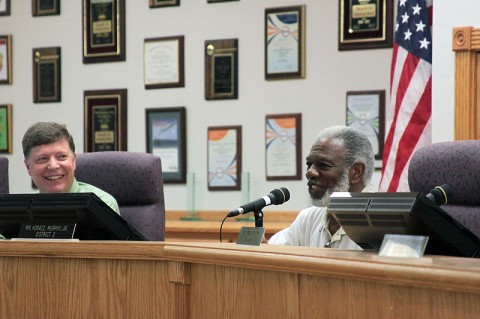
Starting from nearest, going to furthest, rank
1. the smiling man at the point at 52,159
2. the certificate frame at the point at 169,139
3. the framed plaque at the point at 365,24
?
the smiling man at the point at 52,159 < the framed plaque at the point at 365,24 < the certificate frame at the point at 169,139

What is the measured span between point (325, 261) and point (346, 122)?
145 inches

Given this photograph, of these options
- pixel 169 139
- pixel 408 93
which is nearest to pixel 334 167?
pixel 408 93

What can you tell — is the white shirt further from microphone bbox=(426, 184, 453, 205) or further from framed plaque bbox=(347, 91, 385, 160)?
framed plaque bbox=(347, 91, 385, 160)

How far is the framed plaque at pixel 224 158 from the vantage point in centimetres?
578

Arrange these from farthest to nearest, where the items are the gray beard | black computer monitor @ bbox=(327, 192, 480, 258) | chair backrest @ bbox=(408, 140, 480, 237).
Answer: the gray beard < chair backrest @ bbox=(408, 140, 480, 237) < black computer monitor @ bbox=(327, 192, 480, 258)

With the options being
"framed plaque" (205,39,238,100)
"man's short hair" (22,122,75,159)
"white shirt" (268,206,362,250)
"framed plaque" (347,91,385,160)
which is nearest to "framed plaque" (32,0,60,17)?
"framed plaque" (205,39,238,100)

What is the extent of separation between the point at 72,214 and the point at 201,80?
10.6ft

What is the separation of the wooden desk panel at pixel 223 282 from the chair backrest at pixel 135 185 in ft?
3.71

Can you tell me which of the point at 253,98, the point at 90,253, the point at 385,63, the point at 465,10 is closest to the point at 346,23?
the point at 385,63

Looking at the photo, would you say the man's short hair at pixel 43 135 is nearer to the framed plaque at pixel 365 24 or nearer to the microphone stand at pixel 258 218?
the microphone stand at pixel 258 218

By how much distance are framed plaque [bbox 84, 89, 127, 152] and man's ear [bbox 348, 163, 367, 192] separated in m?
3.06

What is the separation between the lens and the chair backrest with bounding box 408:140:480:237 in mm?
2934

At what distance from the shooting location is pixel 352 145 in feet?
11.0

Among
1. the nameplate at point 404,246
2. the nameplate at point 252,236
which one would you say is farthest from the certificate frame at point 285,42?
the nameplate at point 404,246
